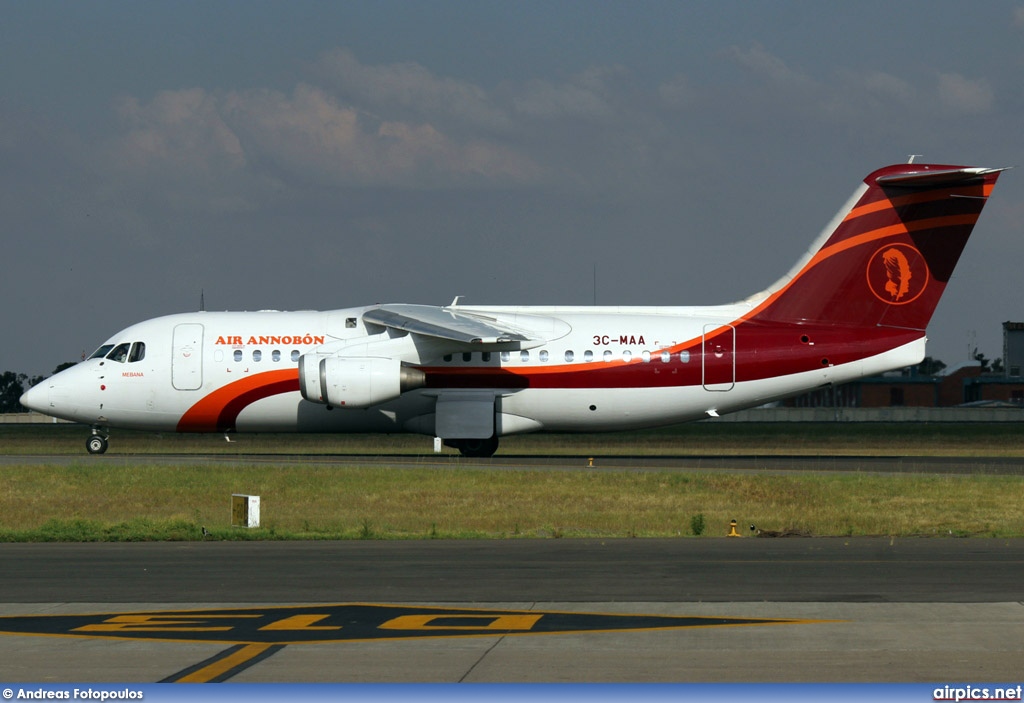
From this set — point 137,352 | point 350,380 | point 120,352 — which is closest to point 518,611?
point 350,380

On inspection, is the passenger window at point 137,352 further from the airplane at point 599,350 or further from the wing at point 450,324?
the wing at point 450,324

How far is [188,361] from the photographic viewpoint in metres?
40.6

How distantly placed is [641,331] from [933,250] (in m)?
8.74

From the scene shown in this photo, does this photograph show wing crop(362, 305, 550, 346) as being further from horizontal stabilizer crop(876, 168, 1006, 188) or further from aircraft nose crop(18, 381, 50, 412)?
horizontal stabilizer crop(876, 168, 1006, 188)

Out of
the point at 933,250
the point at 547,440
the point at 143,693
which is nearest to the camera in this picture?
the point at 143,693

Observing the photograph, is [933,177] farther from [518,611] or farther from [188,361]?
[518,611]

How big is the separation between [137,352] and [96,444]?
3.51 m

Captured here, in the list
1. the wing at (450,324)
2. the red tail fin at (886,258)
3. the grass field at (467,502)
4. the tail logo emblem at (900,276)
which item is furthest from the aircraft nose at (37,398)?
the tail logo emblem at (900,276)

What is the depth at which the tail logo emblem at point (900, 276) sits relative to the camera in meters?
39.6

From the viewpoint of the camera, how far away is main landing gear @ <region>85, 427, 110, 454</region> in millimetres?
42281

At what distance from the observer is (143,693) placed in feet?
22.8

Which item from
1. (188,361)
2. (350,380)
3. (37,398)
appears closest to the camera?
(350,380)

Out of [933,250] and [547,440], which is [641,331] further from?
[547,440]

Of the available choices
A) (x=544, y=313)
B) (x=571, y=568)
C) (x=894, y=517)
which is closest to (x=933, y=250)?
(x=544, y=313)
